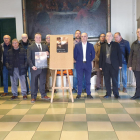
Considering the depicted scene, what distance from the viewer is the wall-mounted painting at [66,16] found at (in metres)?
5.84

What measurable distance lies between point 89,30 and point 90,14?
0.50m

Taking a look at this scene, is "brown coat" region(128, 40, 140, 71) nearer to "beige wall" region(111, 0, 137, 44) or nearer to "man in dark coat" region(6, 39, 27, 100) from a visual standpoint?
"beige wall" region(111, 0, 137, 44)

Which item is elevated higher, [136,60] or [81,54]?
[81,54]

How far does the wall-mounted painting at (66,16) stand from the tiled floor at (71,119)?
8.27 ft

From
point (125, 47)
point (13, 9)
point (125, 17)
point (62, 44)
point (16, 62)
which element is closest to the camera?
point (62, 44)

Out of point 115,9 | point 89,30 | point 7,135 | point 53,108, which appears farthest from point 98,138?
point 115,9

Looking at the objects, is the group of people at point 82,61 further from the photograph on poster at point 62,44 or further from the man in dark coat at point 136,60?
the photograph on poster at point 62,44

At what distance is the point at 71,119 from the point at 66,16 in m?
3.82

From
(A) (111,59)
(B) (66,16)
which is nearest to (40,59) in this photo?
(A) (111,59)

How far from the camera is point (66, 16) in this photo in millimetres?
5918

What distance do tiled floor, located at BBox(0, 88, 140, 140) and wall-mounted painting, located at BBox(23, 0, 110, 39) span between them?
2.52 metres

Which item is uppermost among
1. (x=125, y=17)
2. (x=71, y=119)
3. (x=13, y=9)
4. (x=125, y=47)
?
(x=13, y=9)

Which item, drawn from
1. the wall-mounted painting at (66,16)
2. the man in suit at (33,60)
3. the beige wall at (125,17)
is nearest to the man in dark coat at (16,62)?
the man in suit at (33,60)

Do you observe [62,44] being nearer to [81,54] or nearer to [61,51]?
[61,51]
